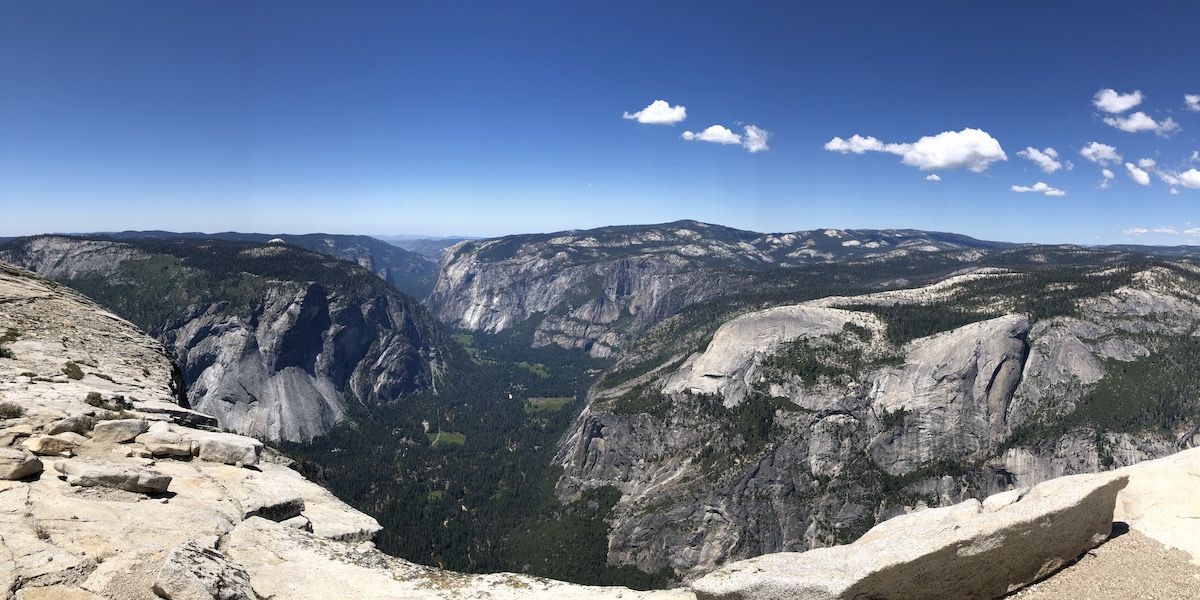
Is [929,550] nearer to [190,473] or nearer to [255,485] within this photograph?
[255,485]

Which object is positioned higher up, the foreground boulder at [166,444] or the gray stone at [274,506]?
the foreground boulder at [166,444]

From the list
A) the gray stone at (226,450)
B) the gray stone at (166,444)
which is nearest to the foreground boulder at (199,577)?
the gray stone at (166,444)

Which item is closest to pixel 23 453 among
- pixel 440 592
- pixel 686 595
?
pixel 440 592

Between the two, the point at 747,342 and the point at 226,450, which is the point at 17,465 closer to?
the point at 226,450

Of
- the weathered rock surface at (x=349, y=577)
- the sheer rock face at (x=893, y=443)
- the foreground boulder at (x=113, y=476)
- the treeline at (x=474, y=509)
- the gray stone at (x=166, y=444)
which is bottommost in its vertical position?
the treeline at (x=474, y=509)

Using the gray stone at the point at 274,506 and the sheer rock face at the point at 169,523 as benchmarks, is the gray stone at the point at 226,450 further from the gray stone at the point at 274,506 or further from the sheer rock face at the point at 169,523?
the gray stone at the point at 274,506

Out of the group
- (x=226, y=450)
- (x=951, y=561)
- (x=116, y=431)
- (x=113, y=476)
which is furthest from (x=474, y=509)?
(x=951, y=561)
